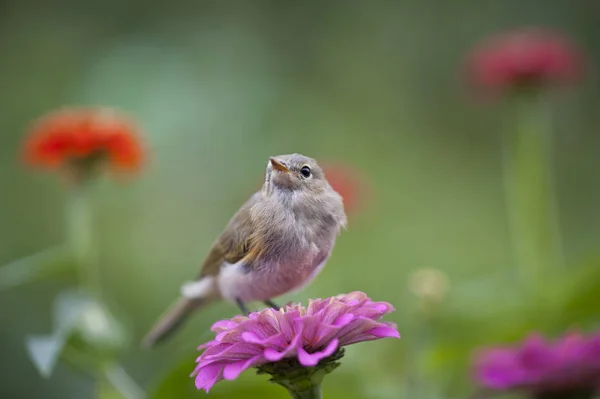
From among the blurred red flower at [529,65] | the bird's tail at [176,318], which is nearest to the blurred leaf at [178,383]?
the bird's tail at [176,318]

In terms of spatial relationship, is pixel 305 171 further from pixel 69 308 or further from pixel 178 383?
pixel 69 308

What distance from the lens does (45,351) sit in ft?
4.21

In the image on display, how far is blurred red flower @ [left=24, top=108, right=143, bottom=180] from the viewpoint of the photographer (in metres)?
1.68

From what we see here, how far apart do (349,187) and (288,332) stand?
135 cm

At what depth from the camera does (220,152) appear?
3643 millimetres

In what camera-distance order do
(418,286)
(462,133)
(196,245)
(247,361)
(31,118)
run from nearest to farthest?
(247,361)
(418,286)
(196,245)
(31,118)
(462,133)

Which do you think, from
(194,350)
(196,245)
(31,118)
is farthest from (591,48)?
(194,350)

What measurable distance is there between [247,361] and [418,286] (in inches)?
33.0

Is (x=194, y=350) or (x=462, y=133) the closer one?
(x=194, y=350)

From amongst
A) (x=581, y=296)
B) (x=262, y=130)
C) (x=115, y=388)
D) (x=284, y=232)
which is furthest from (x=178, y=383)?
(x=262, y=130)

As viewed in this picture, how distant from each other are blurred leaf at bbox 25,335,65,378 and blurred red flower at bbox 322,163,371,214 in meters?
0.97

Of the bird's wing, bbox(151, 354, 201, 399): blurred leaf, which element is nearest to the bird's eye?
the bird's wing

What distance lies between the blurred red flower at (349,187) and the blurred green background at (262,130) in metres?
0.19

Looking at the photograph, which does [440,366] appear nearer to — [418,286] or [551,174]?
[418,286]
